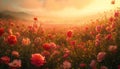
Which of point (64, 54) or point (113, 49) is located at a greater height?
point (113, 49)

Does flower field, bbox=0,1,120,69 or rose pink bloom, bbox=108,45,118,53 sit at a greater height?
rose pink bloom, bbox=108,45,118,53

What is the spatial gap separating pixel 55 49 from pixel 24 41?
1.53 ft

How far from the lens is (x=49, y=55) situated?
4250 mm

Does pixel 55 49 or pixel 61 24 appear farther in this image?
pixel 61 24

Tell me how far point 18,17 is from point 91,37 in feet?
8.77

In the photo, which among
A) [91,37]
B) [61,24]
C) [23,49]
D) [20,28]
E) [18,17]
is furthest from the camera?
[18,17]

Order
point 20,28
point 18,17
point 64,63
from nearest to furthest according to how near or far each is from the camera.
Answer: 1. point 64,63
2. point 20,28
3. point 18,17

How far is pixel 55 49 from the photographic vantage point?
4.56 m

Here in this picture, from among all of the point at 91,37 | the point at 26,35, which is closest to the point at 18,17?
the point at 26,35

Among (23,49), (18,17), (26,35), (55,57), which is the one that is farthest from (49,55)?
(18,17)

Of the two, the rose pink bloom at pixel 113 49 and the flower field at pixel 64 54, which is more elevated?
the rose pink bloom at pixel 113 49

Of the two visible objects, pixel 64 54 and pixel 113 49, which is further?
pixel 64 54

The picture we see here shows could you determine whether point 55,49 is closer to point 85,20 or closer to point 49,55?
point 49,55

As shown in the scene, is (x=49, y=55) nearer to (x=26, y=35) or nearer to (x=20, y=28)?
(x=26, y=35)
